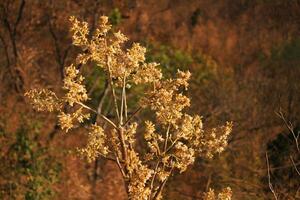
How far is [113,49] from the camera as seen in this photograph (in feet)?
12.0

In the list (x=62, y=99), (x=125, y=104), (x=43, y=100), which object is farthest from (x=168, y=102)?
(x=43, y=100)

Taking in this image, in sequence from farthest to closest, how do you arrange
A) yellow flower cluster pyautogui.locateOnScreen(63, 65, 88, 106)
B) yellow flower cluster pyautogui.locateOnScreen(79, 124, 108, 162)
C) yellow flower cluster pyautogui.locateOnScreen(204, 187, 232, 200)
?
yellow flower cluster pyautogui.locateOnScreen(204, 187, 232, 200) < yellow flower cluster pyautogui.locateOnScreen(79, 124, 108, 162) < yellow flower cluster pyautogui.locateOnScreen(63, 65, 88, 106)

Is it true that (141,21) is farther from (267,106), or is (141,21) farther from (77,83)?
(77,83)

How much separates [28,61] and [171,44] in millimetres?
6288

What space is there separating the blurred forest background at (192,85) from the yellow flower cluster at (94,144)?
5.48ft

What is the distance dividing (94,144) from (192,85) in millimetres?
12010

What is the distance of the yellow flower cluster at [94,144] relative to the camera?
12.2 ft

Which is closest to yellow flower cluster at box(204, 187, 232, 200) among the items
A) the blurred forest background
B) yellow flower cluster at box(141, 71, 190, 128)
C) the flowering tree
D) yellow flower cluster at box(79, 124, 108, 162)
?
the flowering tree

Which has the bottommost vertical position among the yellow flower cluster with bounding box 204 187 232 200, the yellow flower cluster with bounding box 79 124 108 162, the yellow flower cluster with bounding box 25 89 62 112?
the yellow flower cluster with bounding box 204 187 232 200

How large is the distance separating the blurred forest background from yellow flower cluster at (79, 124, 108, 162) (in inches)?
65.7

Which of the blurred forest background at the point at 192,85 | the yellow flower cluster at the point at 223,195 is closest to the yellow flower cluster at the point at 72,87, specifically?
the yellow flower cluster at the point at 223,195

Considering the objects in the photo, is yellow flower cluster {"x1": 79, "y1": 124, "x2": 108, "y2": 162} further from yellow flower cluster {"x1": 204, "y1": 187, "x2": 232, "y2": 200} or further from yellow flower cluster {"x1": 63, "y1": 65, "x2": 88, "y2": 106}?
yellow flower cluster {"x1": 204, "y1": 187, "x2": 232, "y2": 200}

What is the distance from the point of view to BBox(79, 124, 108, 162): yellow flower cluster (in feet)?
12.2

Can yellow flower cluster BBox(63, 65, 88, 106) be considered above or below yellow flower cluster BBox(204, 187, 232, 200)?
above
